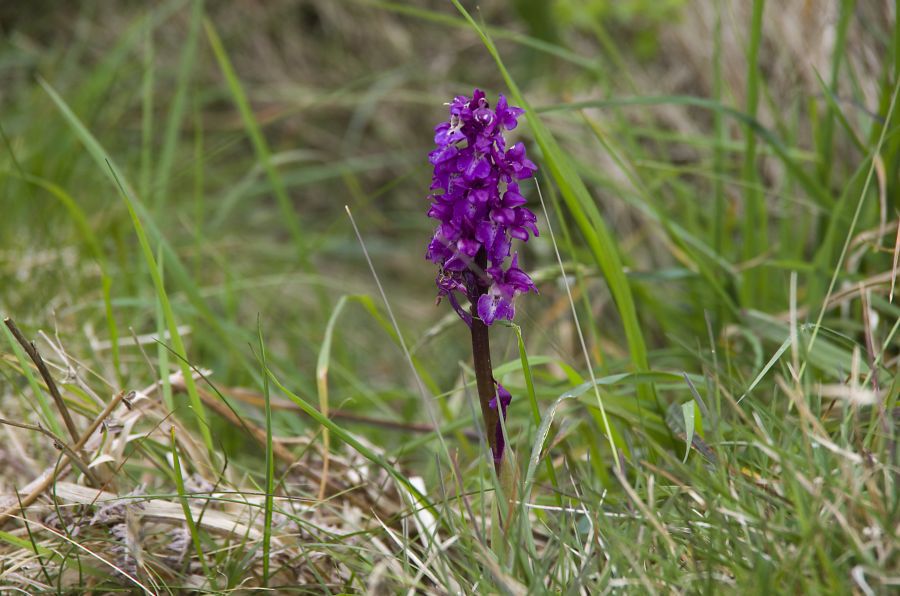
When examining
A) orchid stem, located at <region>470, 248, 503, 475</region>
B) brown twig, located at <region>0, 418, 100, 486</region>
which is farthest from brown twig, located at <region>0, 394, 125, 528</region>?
orchid stem, located at <region>470, 248, 503, 475</region>

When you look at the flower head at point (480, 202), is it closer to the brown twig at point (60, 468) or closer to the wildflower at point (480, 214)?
the wildflower at point (480, 214)

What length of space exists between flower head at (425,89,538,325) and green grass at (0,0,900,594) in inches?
5.3

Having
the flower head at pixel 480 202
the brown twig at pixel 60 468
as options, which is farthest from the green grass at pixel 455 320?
the flower head at pixel 480 202

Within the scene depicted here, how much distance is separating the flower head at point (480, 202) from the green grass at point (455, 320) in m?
0.14

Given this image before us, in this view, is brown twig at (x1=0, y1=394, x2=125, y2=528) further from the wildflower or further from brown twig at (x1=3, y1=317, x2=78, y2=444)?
the wildflower

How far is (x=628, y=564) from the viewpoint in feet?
4.00

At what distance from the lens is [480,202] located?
1.30 metres

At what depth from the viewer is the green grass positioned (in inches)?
50.6

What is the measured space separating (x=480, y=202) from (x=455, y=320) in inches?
37.5

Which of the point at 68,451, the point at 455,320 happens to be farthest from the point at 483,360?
the point at 455,320

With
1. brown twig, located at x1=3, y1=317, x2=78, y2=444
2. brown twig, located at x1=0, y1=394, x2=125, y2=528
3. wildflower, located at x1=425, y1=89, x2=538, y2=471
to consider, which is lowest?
brown twig, located at x1=0, y1=394, x2=125, y2=528

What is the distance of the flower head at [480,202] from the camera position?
1.30 m

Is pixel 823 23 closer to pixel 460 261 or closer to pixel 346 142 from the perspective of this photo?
pixel 460 261

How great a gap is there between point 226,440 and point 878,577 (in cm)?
190
